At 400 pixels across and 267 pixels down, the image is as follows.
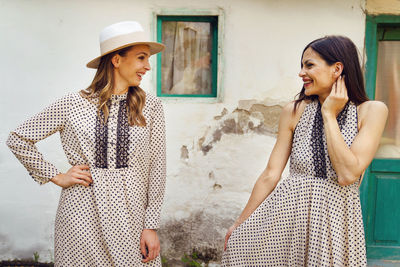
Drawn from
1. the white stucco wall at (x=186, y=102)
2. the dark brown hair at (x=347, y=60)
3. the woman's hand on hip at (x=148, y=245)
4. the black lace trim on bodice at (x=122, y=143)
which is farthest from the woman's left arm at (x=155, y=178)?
the white stucco wall at (x=186, y=102)

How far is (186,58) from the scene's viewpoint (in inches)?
149

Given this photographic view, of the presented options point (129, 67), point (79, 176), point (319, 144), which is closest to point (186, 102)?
point (129, 67)

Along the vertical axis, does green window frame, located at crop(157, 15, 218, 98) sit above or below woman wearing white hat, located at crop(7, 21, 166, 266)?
above

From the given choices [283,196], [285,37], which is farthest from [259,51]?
[283,196]

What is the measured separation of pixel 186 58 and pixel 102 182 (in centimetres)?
207

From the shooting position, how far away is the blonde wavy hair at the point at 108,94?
2.07m

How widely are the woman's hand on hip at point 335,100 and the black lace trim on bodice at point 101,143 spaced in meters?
1.15

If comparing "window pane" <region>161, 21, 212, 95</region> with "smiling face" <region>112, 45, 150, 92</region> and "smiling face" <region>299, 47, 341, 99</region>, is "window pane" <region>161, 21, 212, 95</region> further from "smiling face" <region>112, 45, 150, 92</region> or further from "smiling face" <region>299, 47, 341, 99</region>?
"smiling face" <region>299, 47, 341, 99</region>

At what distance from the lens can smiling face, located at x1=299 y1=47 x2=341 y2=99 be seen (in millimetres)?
1898

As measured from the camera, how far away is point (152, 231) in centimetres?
212

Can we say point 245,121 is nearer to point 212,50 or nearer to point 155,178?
point 212,50

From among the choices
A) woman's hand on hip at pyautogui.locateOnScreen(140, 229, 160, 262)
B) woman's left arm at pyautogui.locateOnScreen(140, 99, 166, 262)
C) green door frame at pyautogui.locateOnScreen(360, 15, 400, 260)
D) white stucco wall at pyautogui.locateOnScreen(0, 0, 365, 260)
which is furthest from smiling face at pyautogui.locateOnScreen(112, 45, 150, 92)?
green door frame at pyautogui.locateOnScreen(360, 15, 400, 260)

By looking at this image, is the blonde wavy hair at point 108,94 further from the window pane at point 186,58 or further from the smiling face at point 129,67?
the window pane at point 186,58

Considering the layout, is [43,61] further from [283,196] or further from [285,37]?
[283,196]
